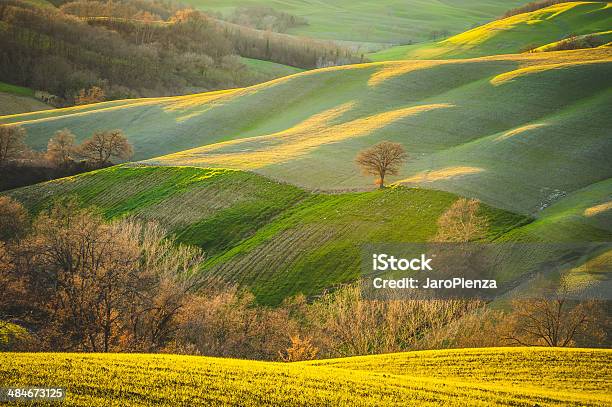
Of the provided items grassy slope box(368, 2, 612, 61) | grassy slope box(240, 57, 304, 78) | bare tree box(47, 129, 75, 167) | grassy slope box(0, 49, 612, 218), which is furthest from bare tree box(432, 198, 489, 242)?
grassy slope box(240, 57, 304, 78)

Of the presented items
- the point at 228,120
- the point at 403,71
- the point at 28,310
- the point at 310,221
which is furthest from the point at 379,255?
the point at 403,71

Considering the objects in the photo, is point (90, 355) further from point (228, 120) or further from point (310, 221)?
point (228, 120)

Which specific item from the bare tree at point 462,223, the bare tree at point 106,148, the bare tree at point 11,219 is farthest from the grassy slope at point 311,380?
the bare tree at point 106,148

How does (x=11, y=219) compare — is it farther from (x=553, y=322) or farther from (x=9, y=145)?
(x=553, y=322)

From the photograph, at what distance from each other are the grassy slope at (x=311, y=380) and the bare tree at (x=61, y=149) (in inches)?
2428

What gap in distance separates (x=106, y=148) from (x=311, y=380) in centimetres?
6688

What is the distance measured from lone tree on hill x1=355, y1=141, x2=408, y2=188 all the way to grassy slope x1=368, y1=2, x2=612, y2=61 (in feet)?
295

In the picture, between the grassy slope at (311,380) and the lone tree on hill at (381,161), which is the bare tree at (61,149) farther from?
the grassy slope at (311,380)

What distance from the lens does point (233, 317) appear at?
145 ft

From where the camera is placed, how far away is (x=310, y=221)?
5991 cm

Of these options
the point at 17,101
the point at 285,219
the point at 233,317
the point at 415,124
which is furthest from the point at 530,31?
the point at 233,317

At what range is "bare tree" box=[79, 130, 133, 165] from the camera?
83438 millimetres

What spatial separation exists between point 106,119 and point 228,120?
63.3ft

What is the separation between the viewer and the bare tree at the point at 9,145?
81.7 metres
